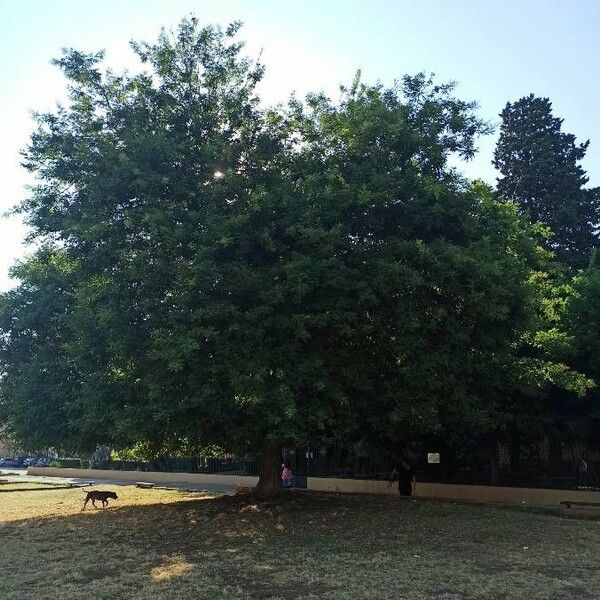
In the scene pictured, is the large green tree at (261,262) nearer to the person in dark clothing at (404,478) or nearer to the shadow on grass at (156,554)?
the shadow on grass at (156,554)

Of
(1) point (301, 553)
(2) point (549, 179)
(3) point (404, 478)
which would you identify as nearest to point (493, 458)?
(3) point (404, 478)

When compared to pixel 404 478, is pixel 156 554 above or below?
below

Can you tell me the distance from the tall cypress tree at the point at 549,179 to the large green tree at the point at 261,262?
65.1 feet

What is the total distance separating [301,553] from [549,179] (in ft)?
96.8

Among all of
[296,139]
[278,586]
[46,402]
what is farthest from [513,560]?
[46,402]

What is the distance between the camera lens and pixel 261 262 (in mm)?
13867

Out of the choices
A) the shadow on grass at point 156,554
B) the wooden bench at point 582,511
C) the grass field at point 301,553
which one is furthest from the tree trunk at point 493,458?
the shadow on grass at point 156,554

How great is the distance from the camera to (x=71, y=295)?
1578cm

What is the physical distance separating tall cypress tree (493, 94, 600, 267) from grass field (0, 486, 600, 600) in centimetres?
2151

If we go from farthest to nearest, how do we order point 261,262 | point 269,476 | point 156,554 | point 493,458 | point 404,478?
point 493,458, point 404,478, point 269,476, point 261,262, point 156,554

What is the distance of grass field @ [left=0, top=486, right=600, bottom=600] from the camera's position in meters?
9.05

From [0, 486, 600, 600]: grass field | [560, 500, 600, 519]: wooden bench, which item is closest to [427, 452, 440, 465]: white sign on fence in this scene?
[0, 486, 600, 600]: grass field

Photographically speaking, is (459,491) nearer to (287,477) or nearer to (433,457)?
(433,457)

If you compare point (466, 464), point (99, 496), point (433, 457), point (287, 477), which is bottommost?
point (99, 496)
